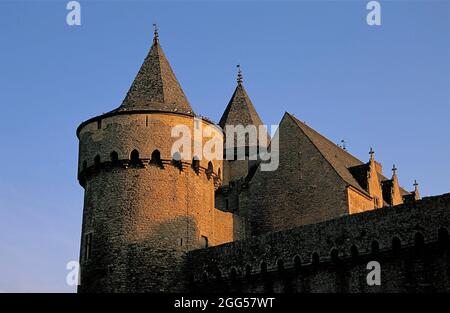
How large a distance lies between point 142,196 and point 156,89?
5499mm

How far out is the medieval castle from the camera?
28781 millimetres

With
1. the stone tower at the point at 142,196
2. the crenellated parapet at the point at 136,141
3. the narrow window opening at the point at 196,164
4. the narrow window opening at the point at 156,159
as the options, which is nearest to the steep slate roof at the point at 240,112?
the stone tower at the point at 142,196

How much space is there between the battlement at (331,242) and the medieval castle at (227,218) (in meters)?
0.04

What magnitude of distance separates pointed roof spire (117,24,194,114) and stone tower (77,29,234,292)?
6 centimetres

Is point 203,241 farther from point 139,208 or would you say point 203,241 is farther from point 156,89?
point 156,89

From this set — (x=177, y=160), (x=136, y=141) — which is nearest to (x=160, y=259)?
(x=177, y=160)

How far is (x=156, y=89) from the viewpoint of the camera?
3712 centimetres

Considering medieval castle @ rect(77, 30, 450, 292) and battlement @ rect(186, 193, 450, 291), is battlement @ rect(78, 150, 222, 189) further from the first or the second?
battlement @ rect(186, 193, 450, 291)

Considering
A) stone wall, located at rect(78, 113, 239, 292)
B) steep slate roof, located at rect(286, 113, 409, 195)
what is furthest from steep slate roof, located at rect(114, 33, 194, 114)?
steep slate roof, located at rect(286, 113, 409, 195)

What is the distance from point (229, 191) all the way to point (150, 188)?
10.1m

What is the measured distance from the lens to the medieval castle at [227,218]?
28.8 metres
